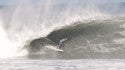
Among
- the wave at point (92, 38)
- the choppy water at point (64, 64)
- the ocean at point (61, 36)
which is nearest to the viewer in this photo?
the choppy water at point (64, 64)

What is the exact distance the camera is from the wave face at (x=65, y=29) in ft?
63.1

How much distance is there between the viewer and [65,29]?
70.7 feet

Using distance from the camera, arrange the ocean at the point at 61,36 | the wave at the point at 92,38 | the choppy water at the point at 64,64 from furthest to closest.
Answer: the wave at the point at 92,38, the ocean at the point at 61,36, the choppy water at the point at 64,64

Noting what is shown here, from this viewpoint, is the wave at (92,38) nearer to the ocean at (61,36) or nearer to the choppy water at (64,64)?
the ocean at (61,36)

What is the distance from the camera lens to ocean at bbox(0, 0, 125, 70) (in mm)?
16359

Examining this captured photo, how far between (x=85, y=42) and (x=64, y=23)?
2.50 m

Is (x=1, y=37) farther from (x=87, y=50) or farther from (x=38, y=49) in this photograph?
(x=87, y=50)

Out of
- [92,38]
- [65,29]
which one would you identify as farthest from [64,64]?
[65,29]

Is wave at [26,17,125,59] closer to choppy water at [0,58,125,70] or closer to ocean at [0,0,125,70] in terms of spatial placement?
ocean at [0,0,125,70]

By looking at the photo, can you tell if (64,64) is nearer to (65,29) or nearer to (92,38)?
(92,38)

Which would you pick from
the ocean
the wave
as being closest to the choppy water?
the ocean

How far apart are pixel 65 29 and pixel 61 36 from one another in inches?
31.0

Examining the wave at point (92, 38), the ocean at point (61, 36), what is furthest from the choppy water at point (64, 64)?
the wave at point (92, 38)

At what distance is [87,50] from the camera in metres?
19.2
